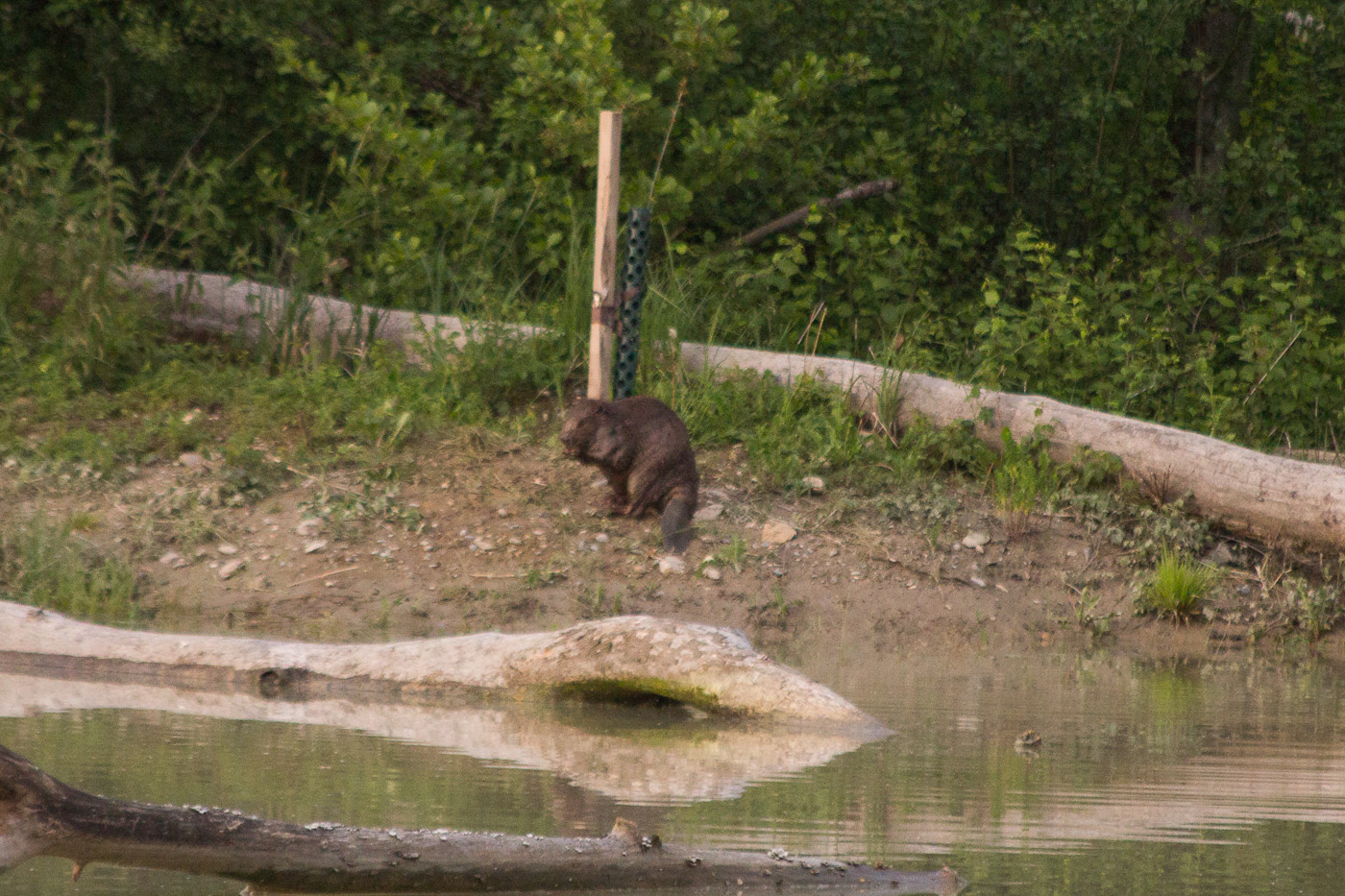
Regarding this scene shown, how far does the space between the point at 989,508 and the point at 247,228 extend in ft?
23.1

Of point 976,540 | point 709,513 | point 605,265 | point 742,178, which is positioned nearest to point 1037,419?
point 976,540

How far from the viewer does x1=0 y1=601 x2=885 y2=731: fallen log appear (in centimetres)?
488

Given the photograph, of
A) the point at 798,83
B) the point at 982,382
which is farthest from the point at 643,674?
the point at 798,83

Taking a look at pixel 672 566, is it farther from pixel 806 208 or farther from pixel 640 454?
pixel 806 208

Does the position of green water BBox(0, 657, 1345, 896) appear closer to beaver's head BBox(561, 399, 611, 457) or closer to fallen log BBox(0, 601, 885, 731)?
fallen log BBox(0, 601, 885, 731)

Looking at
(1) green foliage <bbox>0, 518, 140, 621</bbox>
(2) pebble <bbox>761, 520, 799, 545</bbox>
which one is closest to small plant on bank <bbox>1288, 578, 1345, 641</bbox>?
(2) pebble <bbox>761, 520, 799, 545</bbox>

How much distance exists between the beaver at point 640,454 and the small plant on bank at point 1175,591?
7.77 ft

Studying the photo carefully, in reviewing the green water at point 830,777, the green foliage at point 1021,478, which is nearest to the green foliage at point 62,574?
the green water at point 830,777

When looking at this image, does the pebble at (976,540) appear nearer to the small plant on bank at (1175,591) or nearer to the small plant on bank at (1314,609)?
the small plant on bank at (1175,591)

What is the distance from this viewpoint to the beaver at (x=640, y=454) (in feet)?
23.4

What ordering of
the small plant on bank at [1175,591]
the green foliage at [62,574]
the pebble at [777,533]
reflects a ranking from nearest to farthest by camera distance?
the green foliage at [62,574], the small plant on bank at [1175,591], the pebble at [777,533]

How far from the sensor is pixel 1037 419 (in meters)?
8.16

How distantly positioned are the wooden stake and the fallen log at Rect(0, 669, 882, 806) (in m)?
3.22

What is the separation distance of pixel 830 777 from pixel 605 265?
4622mm
